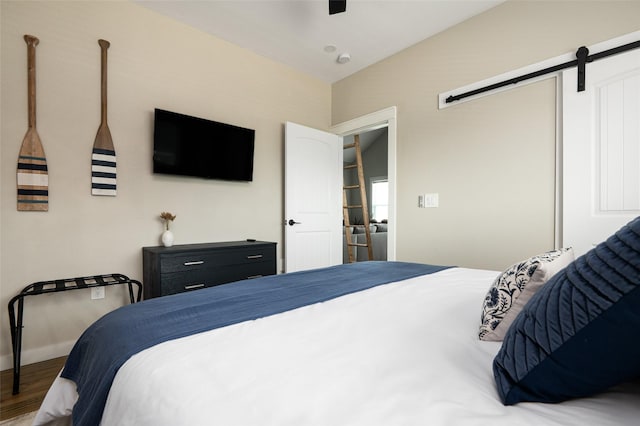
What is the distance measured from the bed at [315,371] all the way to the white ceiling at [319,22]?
101 inches

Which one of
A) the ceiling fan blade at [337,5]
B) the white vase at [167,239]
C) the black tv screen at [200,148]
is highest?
the ceiling fan blade at [337,5]

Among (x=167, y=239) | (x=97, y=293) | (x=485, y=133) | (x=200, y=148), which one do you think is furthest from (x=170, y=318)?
(x=485, y=133)

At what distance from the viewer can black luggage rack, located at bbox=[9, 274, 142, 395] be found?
5.91 ft

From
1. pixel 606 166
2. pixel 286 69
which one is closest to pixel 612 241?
pixel 606 166

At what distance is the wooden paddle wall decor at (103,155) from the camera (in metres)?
2.41

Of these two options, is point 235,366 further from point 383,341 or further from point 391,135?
point 391,135

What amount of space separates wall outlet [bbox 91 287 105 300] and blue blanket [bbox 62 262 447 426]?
1.59 meters

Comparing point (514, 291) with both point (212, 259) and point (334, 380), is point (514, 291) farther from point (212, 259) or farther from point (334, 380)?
point (212, 259)

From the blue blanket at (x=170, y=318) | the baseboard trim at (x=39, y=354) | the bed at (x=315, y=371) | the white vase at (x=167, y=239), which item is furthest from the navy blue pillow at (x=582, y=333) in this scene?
the baseboard trim at (x=39, y=354)

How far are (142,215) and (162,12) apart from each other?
1.84 metres

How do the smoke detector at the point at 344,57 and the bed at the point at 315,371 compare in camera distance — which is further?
the smoke detector at the point at 344,57

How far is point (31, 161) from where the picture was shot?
2.15 meters

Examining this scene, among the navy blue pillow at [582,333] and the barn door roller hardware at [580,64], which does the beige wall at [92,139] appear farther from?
the navy blue pillow at [582,333]

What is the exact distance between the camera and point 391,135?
132 inches
